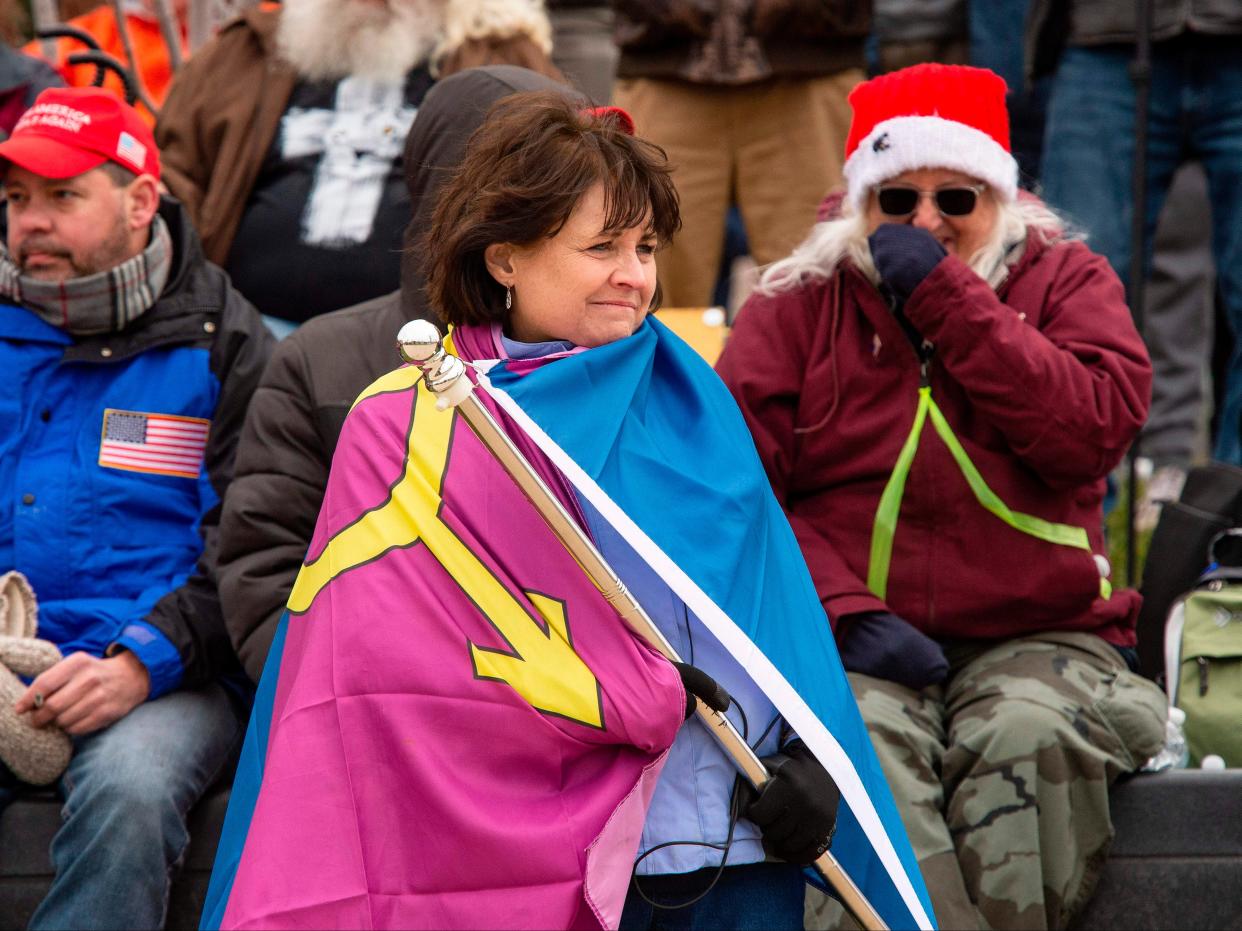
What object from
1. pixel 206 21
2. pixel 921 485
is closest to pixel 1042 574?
pixel 921 485

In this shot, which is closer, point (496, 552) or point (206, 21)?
point (496, 552)

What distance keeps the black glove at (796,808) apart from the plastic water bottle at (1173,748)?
118 cm

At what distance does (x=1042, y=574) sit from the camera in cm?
360

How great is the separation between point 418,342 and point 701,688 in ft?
2.27

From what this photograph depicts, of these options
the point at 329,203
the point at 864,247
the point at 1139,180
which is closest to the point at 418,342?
the point at 864,247

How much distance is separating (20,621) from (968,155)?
90.7 inches

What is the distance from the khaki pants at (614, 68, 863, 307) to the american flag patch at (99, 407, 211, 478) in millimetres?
2024

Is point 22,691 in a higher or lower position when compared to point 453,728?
lower

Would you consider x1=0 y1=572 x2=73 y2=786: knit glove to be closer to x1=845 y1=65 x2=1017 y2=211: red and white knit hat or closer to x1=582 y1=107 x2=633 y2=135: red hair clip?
x1=582 y1=107 x2=633 y2=135: red hair clip

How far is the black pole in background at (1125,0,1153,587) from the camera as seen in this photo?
15.8 feet

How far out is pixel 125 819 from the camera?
11.1 ft

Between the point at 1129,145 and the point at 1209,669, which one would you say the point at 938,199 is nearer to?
the point at 1209,669

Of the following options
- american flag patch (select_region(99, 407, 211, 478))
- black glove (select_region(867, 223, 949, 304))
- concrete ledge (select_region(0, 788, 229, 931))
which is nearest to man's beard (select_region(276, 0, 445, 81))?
american flag patch (select_region(99, 407, 211, 478))

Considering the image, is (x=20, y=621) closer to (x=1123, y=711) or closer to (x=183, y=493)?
(x=183, y=493)
